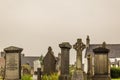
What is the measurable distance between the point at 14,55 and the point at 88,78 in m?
9.94

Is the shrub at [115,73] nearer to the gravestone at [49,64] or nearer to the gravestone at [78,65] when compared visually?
the gravestone at [49,64]

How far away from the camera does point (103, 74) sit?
27203 mm

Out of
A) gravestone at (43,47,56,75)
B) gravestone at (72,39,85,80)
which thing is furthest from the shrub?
gravestone at (72,39,85,80)

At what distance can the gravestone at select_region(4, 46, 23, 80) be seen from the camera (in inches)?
964

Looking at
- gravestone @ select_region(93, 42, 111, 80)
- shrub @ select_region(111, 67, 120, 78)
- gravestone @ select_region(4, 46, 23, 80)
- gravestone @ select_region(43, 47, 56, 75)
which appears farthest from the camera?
shrub @ select_region(111, 67, 120, 78)

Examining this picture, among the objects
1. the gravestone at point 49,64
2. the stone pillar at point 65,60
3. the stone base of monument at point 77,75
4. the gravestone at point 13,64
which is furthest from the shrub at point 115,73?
the gravestone at point 13,64

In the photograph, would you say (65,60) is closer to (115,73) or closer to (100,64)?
(100,64)

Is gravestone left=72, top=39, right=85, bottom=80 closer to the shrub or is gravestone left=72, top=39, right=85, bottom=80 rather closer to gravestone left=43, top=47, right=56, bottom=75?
gravestone left=43, top=47, right=56, bottom=75

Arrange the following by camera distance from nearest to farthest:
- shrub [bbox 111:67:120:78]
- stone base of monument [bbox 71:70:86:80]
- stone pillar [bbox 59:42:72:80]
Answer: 1. stone pillar [bbox 59:42:72:80]
2. stone base of monument [bbox 71:70:86:80]
3. shrub [bbox 111:67:120:78]

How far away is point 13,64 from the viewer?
24688 millimetres

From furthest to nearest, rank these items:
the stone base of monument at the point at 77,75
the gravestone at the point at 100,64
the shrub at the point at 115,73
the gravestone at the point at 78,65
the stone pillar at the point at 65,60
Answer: the shrub at the point at 115,73 < the stone base of monument at the point at 77,75 < the gravestone at the point at 78,65 < the stone pillar at the point at 65,60 < the gravestone at the point at 100,64

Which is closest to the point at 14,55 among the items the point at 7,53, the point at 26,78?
the point at 7,53

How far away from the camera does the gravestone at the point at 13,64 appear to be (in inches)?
964

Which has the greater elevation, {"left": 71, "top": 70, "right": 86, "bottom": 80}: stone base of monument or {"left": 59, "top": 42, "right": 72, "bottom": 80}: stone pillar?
{"left": 59, "top": 42, "right": 72, "bottom": 80}: stone pillar
